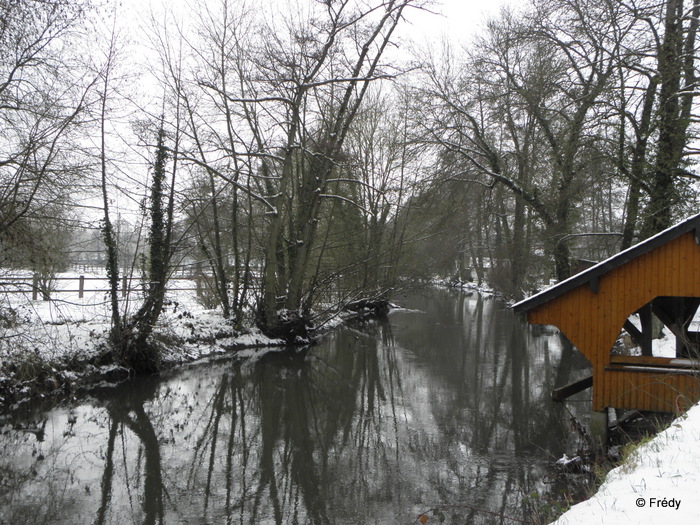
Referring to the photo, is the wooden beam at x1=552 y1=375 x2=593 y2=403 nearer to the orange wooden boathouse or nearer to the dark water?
the dark water

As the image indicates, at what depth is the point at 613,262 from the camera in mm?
9094

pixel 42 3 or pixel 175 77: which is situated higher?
pixel 175 77

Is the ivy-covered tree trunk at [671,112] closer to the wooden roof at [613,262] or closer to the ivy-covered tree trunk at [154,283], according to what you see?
the wooden roof at [613,262]

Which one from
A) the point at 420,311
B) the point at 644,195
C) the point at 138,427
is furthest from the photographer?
the point at 420,311

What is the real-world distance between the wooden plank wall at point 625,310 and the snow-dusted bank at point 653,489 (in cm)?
345

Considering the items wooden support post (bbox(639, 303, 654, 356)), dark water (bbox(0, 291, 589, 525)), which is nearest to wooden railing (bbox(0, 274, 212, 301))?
dark water (bbox(0, 291, 589, 525))

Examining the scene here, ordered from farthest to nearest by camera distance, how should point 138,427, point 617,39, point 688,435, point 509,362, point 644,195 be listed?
point 509,362 → point 644,195 → point 617,39 → point 138,427 → point 688,435

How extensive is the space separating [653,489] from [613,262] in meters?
5.41

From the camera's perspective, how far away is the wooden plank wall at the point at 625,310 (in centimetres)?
867

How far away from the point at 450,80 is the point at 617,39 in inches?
356

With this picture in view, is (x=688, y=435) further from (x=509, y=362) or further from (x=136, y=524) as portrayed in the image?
(x=509, y=362)

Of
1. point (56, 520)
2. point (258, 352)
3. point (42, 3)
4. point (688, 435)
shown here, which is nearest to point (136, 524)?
point (56, 520)

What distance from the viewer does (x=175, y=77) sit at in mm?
18641

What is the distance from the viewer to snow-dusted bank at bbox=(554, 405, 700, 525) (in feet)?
12.9
